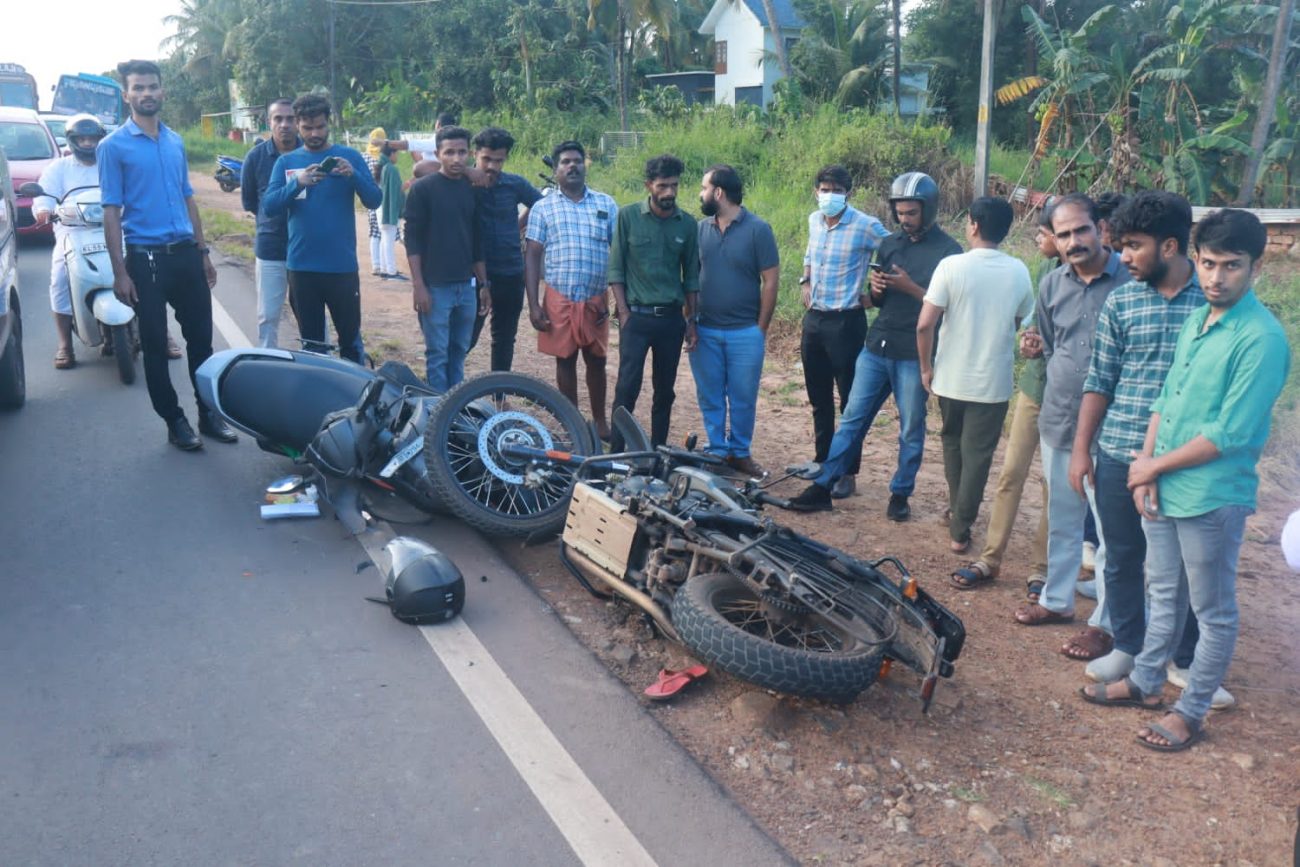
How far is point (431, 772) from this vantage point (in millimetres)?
3631

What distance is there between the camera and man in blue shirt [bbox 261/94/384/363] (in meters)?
6.98

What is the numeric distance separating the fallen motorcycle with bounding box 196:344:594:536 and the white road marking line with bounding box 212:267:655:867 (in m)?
1.03

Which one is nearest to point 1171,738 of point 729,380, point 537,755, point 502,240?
point 537,755

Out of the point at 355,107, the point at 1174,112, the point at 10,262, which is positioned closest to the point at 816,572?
the point at 10,262

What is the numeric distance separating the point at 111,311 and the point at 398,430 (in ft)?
12.1

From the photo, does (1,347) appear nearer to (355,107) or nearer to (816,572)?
(816,572)

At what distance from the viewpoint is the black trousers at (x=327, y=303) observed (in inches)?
288

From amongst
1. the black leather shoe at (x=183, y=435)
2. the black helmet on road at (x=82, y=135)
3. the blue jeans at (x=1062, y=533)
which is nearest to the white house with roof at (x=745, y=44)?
the black helmet on road at (x=82, y=135)

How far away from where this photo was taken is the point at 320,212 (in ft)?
23.6

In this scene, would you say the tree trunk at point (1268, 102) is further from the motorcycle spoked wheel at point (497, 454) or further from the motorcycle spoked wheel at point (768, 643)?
the motorcycle spoked wheel at point (768, 643)

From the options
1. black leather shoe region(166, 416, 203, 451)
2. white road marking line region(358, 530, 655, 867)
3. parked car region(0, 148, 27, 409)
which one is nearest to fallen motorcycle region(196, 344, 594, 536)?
black leather shoe region(166, 416, 203, 451)

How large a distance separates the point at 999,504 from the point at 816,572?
1.62 meters

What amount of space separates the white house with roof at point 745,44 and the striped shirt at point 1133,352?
3923 centimetres

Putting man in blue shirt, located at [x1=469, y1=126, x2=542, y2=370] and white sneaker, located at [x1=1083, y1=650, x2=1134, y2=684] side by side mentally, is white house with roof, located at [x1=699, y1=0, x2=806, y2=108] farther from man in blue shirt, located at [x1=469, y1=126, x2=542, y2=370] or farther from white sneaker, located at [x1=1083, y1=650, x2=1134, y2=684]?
white sneaker, located at [x1=1083, y1=650, x2=1134, y2=684]
